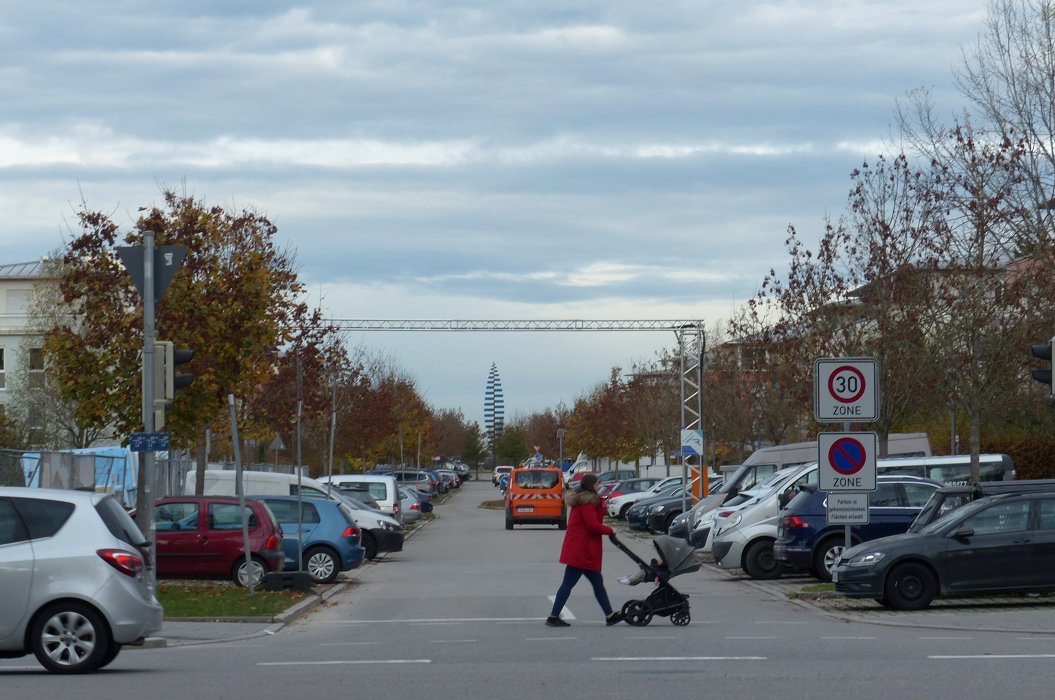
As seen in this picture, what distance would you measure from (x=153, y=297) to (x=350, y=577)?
10949mm

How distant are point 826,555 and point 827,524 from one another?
54 cm

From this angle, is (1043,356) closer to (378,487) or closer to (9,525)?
(9,525)

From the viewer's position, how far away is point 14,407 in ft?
205

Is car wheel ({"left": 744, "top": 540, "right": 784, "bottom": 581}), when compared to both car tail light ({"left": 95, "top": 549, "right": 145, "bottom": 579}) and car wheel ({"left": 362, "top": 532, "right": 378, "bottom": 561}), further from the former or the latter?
car tail light ({"left": 95, "top": 549, "right": 145, "bottom": 579})

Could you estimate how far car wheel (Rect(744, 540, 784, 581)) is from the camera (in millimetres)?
24734

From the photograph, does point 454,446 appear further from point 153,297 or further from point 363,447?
point 153,297

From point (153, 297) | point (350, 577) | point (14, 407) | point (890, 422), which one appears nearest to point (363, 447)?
point (14, 407)

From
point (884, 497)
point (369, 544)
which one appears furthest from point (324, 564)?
point (884, 497)

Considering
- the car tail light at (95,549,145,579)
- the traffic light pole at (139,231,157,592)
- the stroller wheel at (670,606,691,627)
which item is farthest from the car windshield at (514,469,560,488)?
the car tail light at (95,549,145,579)

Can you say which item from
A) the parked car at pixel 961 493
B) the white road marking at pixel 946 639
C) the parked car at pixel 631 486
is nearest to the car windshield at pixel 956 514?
the parked car at pixel 961 493

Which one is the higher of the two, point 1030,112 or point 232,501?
point 1030,112

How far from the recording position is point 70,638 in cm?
1191

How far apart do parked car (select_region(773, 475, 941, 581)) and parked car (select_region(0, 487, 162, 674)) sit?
12.5 metres

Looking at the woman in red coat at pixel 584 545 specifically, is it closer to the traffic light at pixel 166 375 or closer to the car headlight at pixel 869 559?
the car headlight at pixel 869 559
